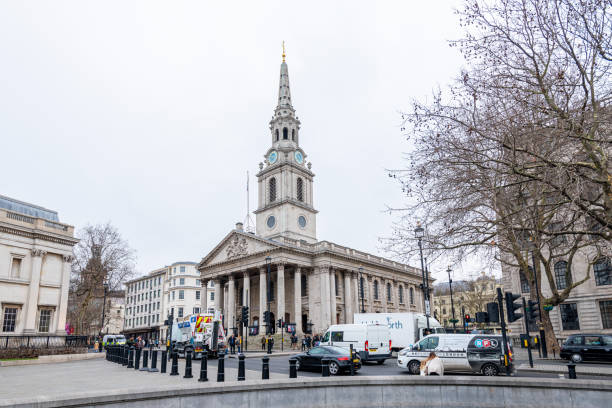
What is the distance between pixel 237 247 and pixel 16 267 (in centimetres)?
2450

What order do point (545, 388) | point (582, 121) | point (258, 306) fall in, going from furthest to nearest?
point (258, 306) < point (582, 121) < point (545, 388)

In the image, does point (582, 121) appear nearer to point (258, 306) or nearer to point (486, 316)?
point (486, 316)

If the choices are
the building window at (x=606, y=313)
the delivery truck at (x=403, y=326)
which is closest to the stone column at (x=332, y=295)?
the delivery truck at (x=403, y=326)

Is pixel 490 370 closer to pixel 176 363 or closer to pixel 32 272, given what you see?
pixel 176 363

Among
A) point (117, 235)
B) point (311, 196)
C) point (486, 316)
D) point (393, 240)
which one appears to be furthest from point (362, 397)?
point (311, 196)

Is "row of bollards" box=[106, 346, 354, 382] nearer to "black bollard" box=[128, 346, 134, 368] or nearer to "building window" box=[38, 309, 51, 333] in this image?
"black bollard" box=[128, 346, 134, 368]

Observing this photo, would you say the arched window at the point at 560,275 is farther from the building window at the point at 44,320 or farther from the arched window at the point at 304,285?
the building window at the point at 44,320

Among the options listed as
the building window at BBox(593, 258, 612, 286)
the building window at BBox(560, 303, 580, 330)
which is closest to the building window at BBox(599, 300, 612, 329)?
the building window at BBox(593, 258, 612, 286)

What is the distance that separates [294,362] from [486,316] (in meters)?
7.19

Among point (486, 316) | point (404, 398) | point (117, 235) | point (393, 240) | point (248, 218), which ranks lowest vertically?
point (404, 398)

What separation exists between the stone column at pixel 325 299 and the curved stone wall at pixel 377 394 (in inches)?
1502

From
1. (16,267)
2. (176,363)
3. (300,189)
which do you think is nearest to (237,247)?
(300,189)

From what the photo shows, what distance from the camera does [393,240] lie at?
14086 mm

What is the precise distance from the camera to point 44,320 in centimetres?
3503
